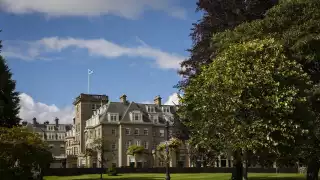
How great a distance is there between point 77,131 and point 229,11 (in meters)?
91.9

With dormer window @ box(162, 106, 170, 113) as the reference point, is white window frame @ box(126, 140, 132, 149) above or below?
below

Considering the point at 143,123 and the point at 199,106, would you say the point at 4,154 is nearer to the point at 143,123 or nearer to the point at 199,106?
the point at 199,106

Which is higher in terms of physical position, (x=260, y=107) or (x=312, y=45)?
(x=312, y=45)

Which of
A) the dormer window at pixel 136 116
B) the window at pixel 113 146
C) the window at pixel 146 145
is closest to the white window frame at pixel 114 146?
the window at pixel 113 146

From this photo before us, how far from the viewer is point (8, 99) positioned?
54.3 m

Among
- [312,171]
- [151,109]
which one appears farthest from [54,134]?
[312,171]

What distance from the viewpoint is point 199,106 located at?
31469 millimetres

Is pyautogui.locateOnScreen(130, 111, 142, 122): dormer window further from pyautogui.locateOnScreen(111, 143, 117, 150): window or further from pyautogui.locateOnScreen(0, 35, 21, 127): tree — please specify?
pyautogui.locateOnScreen(0, 35, 21, 127): tree

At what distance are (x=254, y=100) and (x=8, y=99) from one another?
3548 cm

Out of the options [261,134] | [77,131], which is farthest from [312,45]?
[77,131]

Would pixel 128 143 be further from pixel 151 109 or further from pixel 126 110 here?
pixel 151 109

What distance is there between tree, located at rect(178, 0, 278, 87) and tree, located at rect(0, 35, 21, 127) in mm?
20570

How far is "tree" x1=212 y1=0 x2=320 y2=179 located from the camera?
33.8 m

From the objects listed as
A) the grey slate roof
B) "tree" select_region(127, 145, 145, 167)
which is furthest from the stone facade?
"tree" select_region(127, 145, 145, 167)
